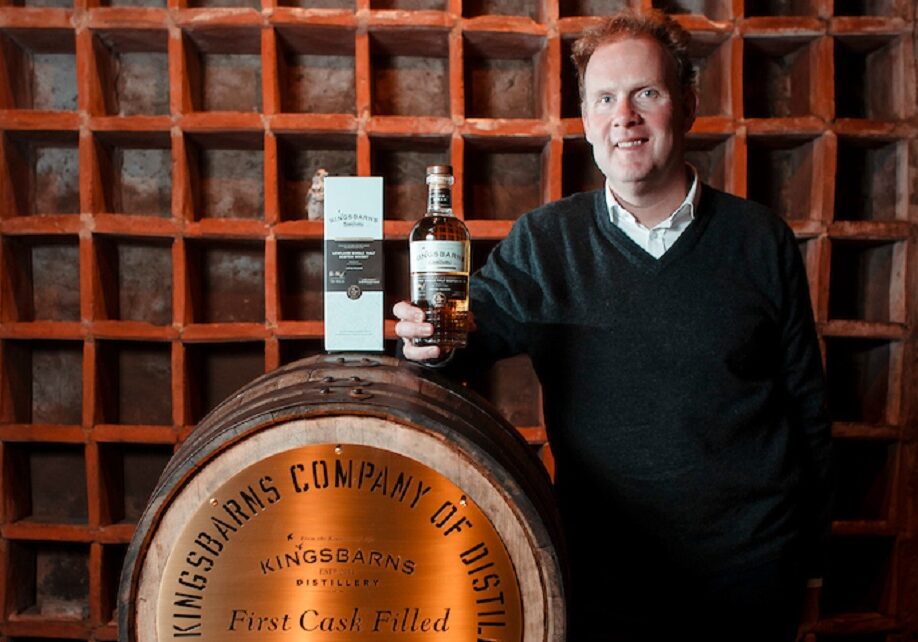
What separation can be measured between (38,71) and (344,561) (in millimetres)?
1754

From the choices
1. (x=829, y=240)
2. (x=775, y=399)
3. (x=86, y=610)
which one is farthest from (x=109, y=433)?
(x=829, y=240)

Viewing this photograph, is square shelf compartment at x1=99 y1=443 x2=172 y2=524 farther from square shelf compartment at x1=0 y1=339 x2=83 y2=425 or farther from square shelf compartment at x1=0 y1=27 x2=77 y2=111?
square shelf compartment at x1=0 y1=27 x2=77 y2=111

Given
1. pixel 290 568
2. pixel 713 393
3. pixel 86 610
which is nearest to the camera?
pixel 290 568

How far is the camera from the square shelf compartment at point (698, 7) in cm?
187

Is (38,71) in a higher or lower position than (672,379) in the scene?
higher

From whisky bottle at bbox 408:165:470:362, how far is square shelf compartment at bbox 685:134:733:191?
2.93 ft

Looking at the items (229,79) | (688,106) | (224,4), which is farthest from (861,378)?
(224,4)

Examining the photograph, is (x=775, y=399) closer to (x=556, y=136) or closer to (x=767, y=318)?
(x=767, y=318)

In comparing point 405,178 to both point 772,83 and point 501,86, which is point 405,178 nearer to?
point 501,86

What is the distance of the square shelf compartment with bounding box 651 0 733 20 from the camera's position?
1871mm

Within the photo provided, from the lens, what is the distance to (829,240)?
1.84 m

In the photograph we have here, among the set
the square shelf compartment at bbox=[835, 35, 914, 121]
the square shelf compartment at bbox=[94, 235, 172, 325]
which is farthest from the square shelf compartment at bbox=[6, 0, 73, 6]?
the square shelf compartment at bbox=[835, 35, 914, 121]

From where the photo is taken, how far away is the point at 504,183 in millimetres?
2025

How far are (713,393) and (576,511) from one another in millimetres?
338
